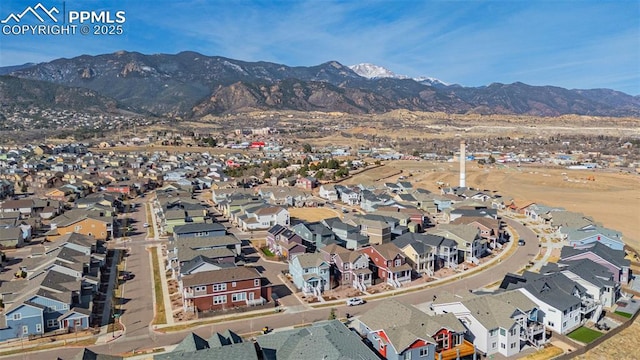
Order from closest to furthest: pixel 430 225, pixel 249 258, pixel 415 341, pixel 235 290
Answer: pixel 415 341 → pixel 235 290 → pixel 249 258 → pixel 430 225

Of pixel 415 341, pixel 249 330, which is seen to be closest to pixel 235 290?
pixel 249 330

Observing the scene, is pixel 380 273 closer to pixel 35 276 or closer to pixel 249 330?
pixel 249 330

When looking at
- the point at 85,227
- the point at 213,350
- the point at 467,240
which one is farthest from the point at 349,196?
the point at 213,350

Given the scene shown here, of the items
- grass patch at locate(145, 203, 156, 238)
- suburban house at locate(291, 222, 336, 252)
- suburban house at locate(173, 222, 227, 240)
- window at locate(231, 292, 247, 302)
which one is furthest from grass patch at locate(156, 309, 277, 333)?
grass patch at locate(145, 203, 156, 238)

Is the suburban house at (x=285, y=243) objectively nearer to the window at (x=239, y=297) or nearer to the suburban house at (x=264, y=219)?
the suburban house at (x=264, y=219)

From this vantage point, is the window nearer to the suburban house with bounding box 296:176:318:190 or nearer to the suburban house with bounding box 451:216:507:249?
the suburban house with bounding box 451:216:507:249

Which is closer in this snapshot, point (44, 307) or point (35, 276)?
point (44, 307)
